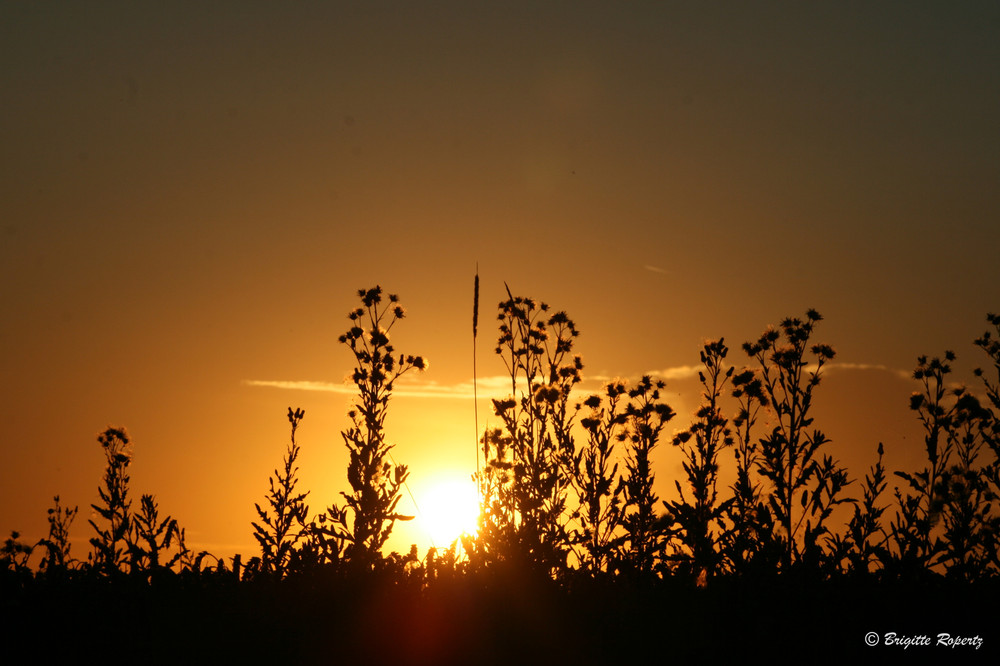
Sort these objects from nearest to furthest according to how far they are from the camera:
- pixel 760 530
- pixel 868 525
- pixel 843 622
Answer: pixel 843 622, pixel 760 530, pixel 868 525

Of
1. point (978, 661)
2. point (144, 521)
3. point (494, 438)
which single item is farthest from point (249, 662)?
point (494, 438)

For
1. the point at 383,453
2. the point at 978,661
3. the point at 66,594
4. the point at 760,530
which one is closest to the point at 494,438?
the point at 383,453

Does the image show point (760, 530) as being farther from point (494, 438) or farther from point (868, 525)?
point (494, 438)

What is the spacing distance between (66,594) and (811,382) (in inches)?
285

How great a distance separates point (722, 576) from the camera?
17.8ft

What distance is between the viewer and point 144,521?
29.4 feet

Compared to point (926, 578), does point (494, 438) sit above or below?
above

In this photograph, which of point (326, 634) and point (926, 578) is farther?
point (926, 578)

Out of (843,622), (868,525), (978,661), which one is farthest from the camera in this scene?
(868,525)

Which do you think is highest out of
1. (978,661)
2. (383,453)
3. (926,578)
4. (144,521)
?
(383,453)

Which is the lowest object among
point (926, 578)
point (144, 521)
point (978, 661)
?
point (978, 661)

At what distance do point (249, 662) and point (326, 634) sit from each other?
49 cm

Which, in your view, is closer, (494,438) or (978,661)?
(978,661)

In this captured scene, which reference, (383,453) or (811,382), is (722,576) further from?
(383,453)
